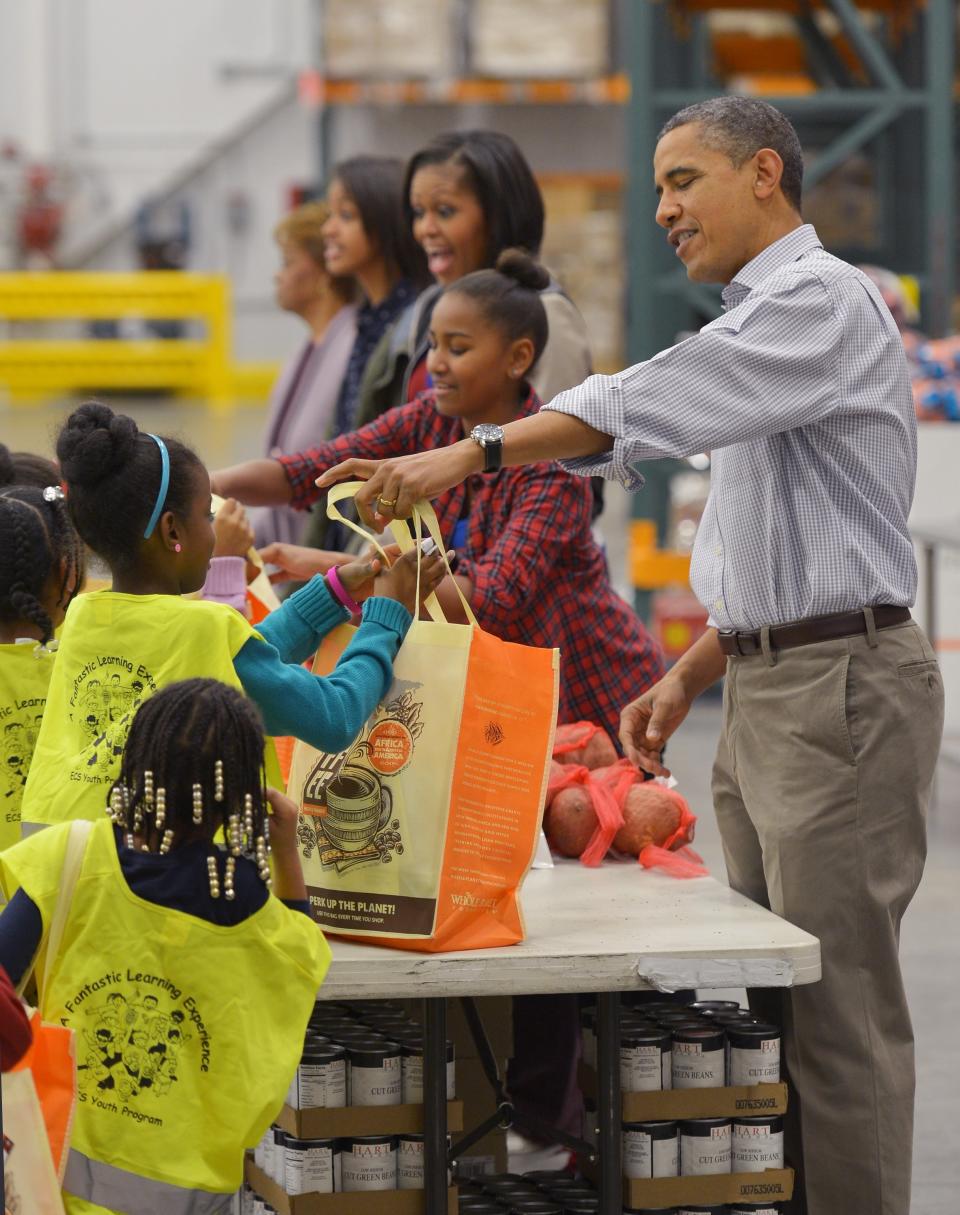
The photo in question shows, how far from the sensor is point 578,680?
354 cm

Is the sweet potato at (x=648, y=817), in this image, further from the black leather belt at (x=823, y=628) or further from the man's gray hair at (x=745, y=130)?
the man's gray hair at (x=745, y=130)

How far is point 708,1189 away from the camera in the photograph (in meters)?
2.69

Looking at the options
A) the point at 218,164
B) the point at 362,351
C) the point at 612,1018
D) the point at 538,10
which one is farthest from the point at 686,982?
the point at 218,164

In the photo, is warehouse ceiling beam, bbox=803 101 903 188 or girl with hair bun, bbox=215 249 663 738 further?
warehouse ceiling beam, bbox=803 101 903 188

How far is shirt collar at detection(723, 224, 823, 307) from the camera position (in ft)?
9.05

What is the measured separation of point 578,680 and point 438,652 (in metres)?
0.94

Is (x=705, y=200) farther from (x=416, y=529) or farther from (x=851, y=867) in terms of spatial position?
(x=851, y=867)

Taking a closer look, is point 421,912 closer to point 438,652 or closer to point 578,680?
point 438,652

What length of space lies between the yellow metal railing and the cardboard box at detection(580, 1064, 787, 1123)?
16.7 m

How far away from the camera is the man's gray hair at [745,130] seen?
272cm

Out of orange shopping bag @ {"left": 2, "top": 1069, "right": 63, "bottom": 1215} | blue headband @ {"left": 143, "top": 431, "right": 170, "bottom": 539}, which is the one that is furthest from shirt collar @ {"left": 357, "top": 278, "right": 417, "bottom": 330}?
A: orange shopping bag @ {"left": 2, "top": 1069, "right": 63, "bottom": 1215}

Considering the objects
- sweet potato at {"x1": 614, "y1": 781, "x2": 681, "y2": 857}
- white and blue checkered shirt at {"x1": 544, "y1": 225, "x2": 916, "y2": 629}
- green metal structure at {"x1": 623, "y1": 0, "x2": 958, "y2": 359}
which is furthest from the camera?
green metal structure at {"x1": 623, "y1": 0, "x2": 958, "y2": 359}

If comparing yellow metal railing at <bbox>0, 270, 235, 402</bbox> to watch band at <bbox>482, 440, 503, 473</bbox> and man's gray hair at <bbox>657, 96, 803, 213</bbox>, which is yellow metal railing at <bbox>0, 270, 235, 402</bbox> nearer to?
man's gray hair at <bbox>657, 96, 803, 213</bbox>

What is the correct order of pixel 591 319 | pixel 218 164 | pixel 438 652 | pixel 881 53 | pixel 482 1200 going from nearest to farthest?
pixel 438 652
pixel 482 1200
pixel 881 53
pixel 591 319
pixel 218 164
